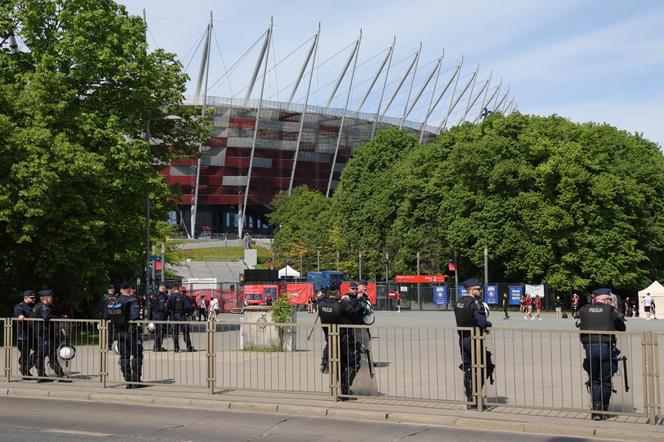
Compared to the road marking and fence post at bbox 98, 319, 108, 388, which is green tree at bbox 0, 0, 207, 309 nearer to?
fence post at bbox 98, 319, 108, 388

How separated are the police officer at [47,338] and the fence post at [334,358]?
19.7 feet

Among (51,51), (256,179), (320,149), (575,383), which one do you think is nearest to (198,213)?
(256,179)

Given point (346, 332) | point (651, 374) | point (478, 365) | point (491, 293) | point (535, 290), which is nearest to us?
point (651, 374)

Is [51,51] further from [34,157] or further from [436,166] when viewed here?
[436,166]

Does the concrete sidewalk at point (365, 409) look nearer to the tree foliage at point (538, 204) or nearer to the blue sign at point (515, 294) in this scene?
the tree foliage at point (538, 204)

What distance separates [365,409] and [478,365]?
1732 millimetres

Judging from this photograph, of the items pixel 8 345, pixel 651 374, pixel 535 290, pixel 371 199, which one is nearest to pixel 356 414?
pixel 651 374

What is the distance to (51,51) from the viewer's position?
31.5 metres

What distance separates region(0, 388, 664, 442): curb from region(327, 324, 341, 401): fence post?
63 centimetres

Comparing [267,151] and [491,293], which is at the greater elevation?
[267,151]

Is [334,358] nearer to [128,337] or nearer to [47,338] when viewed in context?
[128,337]

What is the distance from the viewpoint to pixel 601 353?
11.0 m

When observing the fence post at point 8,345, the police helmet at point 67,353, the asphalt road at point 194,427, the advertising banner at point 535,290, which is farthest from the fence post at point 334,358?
the advertising banner at point 535,290

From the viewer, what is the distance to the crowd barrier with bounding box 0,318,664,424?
38.3 ft
